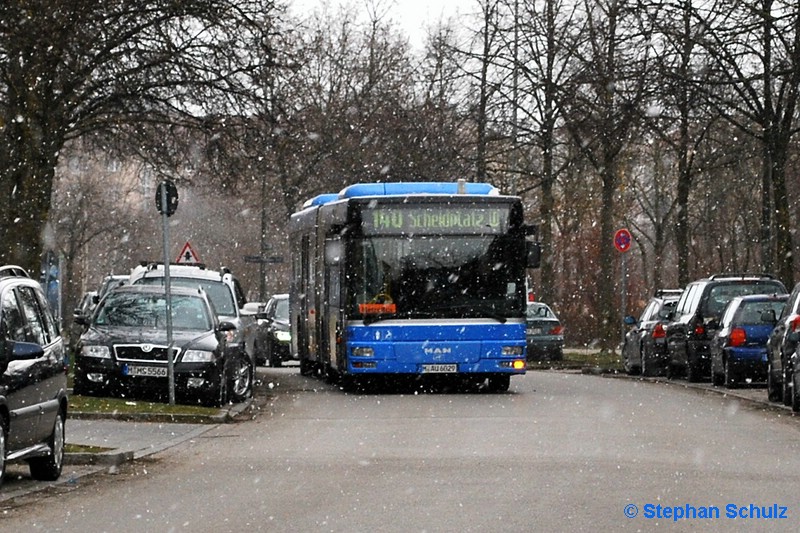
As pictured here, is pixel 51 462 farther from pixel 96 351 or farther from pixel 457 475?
pixel 96 351

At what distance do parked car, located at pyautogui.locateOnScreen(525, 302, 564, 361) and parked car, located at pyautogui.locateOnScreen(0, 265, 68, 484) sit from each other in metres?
29.4

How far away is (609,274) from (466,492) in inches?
1312

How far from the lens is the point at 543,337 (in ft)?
145

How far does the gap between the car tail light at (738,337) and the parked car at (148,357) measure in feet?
26.2

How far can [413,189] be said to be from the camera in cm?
Result: 2795

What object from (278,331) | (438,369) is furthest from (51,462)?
(278,331)

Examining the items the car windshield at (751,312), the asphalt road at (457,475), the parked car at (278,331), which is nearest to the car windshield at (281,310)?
the parked car at (278,331)

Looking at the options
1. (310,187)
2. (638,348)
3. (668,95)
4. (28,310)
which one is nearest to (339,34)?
(310,187)

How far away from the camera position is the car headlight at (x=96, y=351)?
23609 mm

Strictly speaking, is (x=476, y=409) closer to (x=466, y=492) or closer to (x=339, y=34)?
(x=466, y=492)

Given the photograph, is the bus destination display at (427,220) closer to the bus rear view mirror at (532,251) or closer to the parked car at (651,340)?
the bus rear view mirror at (532,251)

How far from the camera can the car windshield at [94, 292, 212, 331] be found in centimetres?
2447

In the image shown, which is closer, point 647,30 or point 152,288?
point 152,288

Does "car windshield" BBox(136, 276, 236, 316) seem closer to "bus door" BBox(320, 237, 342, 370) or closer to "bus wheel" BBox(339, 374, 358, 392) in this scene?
"bus door" BBox(320, 237, 342, 370)
